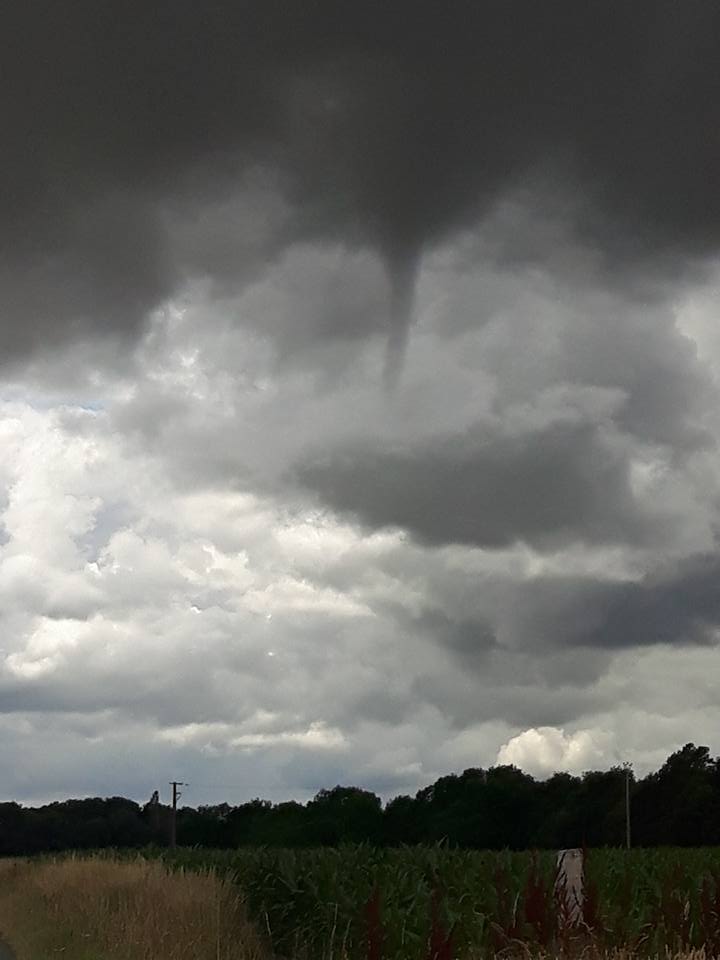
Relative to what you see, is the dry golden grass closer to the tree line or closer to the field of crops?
the field of crops

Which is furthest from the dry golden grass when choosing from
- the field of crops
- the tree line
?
the tree line

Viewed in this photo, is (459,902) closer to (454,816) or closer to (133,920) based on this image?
(133,920)

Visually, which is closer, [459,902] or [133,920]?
[459,902]

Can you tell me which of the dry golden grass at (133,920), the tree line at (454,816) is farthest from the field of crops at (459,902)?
the tree line at (454,816)

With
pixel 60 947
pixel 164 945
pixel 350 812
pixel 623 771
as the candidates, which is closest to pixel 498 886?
pixel 164 945

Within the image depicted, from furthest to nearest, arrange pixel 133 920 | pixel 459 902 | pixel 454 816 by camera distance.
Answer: pixel 454 816
pixel 133 920
pixel 459 902

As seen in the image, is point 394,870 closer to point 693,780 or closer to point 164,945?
point 164,945

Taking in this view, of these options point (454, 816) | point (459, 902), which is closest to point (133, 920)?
point (459, 902)

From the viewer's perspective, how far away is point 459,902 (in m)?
17.4

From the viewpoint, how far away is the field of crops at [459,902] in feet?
34.6

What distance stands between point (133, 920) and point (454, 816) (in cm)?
8791

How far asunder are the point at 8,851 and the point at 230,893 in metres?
116

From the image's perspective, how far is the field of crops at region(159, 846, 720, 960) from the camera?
415 inches

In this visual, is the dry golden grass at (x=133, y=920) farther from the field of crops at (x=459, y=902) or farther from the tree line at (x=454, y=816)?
the tree line at (x=454, y=816)
